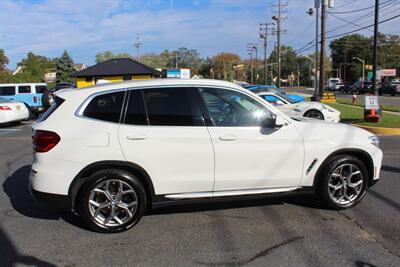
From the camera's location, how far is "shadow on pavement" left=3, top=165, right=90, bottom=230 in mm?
5312

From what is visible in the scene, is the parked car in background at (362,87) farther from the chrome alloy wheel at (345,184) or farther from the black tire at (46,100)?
the chrome alloy wheel at (345,184)

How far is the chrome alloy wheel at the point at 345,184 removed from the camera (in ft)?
17.6

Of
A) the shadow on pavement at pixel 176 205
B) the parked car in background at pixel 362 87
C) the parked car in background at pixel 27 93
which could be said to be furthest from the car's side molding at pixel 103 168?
the parked car in background at pixel 362 87

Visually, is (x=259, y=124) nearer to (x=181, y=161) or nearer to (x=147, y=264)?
(x=181, y=161)

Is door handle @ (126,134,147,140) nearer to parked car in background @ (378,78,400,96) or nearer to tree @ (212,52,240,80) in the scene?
parked car in background @ (378,78,400,96)

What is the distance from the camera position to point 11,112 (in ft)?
56.5

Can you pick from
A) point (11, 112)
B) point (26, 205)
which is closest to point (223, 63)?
point (11, 112)

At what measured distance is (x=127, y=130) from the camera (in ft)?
15.5

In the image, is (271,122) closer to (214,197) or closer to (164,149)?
(214,197)

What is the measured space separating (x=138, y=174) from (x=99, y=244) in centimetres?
87

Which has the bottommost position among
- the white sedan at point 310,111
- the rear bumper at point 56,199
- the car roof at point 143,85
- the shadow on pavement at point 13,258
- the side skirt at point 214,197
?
the shadow on pavement at point 13,258

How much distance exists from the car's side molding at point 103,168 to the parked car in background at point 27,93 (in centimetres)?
1992

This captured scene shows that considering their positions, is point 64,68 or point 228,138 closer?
point 228,138

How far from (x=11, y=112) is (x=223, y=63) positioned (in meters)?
131
